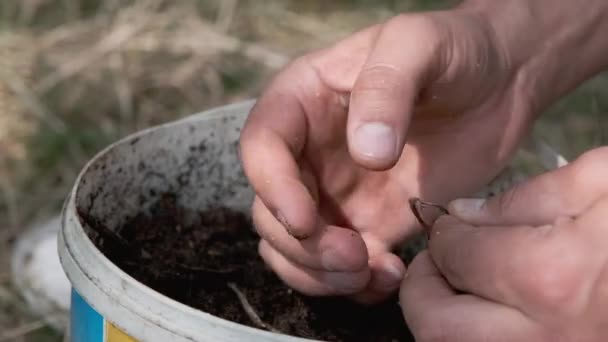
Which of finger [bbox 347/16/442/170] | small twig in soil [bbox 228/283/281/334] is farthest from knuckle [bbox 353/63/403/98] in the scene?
small twig in soil [bbox 228/283/281/334]

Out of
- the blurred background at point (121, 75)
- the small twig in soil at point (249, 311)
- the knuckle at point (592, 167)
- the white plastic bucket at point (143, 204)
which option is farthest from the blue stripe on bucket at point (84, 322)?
the blurred background at point (121, 75)

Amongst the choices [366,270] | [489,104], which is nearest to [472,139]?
[489,104]

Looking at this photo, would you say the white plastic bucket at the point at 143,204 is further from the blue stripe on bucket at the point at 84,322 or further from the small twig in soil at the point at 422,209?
the small twig in soil at the point at 422,209

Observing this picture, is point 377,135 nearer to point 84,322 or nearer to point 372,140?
point 372,140

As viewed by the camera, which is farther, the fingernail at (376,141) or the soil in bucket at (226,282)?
the soil in bucket at (226,282)

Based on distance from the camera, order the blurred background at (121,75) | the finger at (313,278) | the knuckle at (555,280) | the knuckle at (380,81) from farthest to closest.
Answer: the blurred background at (121,75) < the finger at (313,278) < the knuckle at (380,81) < the knuckle at (555,280)

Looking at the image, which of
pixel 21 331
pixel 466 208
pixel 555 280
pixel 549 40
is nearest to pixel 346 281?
pixel 466 208
